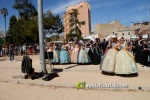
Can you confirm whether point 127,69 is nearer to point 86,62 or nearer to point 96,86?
point 96,86

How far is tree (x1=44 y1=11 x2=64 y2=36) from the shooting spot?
155ft

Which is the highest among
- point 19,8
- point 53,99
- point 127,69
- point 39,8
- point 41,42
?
point 19,8

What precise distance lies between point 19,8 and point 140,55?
151 feet

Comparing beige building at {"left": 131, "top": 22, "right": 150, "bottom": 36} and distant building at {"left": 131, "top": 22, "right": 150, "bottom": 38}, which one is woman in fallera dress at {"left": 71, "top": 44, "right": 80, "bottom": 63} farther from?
beige building at {"left": 131, "top": 22, "right": 150, "bottom": 36}

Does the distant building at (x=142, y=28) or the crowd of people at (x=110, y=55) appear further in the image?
the distant building at (x=142, y=28)

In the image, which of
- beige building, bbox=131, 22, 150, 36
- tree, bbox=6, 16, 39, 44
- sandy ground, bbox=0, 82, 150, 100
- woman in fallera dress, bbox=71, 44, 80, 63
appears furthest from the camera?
beige building, bbox=131, 22, 150, 36

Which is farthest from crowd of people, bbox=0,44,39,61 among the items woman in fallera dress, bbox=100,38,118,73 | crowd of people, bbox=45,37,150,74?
woman in fallera dress, bbox=100,38,118,73

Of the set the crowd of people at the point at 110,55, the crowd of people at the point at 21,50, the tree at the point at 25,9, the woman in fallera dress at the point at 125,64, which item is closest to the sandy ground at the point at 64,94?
the woman in fallera dress at the point at 125,64

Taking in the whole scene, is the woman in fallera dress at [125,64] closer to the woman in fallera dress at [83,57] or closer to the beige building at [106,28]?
the woman in fallera dress at [83,57]

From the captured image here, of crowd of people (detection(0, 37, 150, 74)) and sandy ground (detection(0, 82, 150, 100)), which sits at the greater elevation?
crowd of people (detection(0, 37, 150, 74))

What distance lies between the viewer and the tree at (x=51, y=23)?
155 ft

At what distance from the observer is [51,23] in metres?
47.3

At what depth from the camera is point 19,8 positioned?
54125mm

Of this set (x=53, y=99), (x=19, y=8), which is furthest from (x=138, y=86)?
(x=19, y=8)
